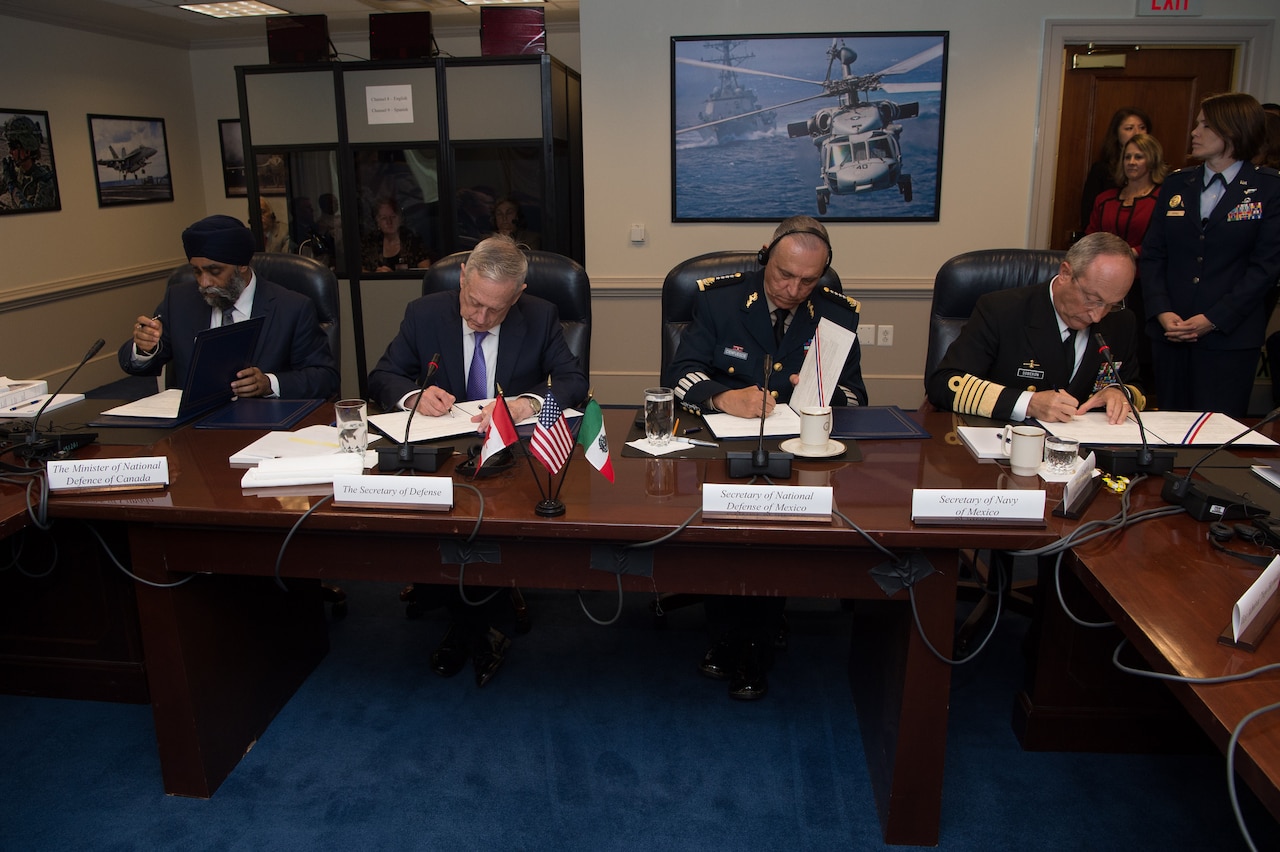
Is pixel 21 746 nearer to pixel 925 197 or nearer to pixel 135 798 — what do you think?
pixel 135 798

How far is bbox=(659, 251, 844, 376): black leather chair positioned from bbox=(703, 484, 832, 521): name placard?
1066 millimetres

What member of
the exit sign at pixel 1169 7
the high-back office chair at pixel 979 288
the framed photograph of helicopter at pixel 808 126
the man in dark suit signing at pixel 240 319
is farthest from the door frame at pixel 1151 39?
the man in dark suit signing at pixel 240 319

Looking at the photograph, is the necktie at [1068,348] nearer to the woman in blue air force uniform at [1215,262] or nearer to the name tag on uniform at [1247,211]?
the woman in blue air force uniform at [1215,262]

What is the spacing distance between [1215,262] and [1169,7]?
5.45ft

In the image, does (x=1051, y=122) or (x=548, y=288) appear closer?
(x=548, y=288)

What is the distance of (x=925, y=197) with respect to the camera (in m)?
4.41

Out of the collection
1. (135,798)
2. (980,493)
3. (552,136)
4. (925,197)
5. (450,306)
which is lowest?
(135,798)

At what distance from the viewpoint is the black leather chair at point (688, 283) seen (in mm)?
2611

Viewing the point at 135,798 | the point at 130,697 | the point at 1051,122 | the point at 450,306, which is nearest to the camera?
the point at 135,798

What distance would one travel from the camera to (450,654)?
7.89 ft

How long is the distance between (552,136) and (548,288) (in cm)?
189

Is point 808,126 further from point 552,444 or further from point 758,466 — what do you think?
point 552,444

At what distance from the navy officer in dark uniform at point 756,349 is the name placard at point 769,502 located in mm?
680

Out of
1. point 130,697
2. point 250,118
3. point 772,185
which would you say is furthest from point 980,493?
point 250,118
